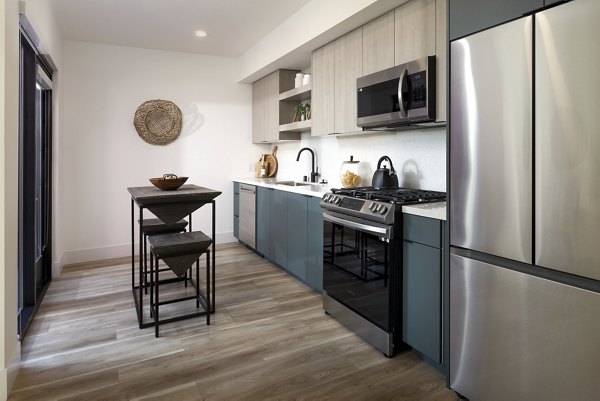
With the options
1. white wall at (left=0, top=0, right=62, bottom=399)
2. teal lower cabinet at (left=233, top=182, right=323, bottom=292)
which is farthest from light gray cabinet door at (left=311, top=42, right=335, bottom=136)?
white wall at (left=0, top=0, right=62, bottom=399)

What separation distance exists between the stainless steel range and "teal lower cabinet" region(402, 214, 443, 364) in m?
0.05

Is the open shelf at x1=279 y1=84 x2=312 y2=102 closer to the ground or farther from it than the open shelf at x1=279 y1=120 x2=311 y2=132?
farther from it

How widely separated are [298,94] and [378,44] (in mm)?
1470

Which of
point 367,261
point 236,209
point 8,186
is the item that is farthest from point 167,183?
point 236,209

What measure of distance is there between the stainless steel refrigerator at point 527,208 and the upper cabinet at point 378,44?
1.01m

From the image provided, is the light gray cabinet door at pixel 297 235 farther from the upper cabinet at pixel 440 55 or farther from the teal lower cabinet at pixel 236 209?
the teal lower cabinet at pixel 236 209

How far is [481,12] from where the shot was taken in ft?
5.37

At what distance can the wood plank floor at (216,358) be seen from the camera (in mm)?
1940

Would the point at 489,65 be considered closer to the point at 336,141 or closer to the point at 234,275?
the point at 336,141

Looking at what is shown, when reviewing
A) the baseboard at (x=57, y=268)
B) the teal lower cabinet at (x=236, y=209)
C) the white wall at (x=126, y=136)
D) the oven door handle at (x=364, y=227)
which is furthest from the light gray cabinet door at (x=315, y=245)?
the baseboard at (x=57, y=268)

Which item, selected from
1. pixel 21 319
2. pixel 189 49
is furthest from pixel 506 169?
pixel 189 49

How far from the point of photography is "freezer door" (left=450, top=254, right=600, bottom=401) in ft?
4.46

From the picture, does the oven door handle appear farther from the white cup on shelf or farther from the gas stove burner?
the white cup on shelf

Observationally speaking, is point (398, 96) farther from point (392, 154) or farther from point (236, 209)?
point (236, 209)
